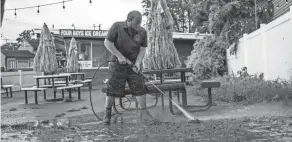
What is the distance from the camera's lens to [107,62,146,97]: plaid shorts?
607cm

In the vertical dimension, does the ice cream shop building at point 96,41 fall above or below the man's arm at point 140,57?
above

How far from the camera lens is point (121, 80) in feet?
20.0

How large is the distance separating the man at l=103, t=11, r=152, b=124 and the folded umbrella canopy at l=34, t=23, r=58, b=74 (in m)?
9.27

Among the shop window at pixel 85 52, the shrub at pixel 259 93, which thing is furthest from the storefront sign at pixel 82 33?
the shrub at pixel 259 93

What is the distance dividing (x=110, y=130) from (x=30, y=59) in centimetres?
6030

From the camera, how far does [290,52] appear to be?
29.9ft

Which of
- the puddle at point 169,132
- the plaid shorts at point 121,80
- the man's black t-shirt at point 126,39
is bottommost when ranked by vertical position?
the puddle at point 169,132

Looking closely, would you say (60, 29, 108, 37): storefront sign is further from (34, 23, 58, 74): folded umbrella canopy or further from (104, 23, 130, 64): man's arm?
(104, 23, 130, 64): man's arm

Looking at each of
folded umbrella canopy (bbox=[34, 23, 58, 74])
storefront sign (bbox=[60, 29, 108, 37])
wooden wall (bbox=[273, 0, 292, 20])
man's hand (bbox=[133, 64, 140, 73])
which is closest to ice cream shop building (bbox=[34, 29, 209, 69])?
A: storefront sign (bbox=[60, 29, 108, 37])

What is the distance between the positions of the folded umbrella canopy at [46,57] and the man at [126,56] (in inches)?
365

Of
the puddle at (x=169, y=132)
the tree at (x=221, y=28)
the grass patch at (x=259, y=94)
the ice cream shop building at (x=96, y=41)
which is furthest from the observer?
the ice cream shop building at (x=96, y=41)

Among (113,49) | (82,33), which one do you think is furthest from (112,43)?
(82,33)

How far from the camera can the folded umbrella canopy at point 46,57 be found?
48.6ft

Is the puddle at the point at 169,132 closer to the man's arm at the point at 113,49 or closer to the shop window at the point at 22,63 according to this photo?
the man's arm at the point at 113,49
